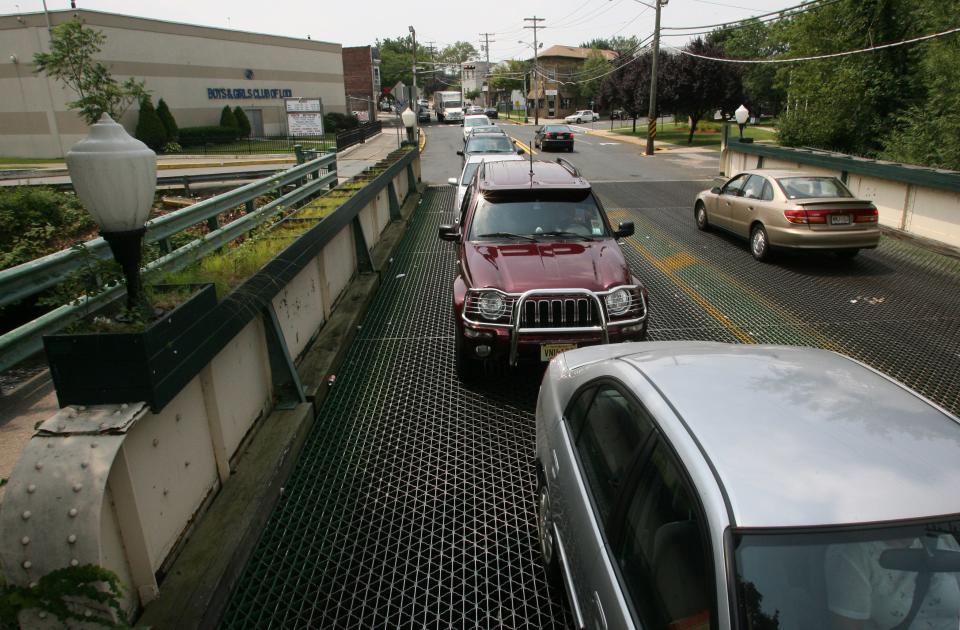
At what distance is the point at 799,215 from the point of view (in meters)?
10.1

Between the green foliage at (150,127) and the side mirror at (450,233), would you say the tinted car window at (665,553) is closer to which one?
the side mirror at (450,233)

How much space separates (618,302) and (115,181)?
13.2 ft

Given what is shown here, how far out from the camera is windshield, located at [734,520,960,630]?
6.00 ft

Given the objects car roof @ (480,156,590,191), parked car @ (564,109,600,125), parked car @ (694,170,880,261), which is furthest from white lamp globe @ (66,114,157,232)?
parked car @ (564,109,600,125)

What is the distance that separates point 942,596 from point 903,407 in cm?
86

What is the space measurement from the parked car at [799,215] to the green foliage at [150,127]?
33.6 metres

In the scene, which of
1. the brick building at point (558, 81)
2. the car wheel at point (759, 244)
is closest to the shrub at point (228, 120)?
the car wheel at point (759, 244)

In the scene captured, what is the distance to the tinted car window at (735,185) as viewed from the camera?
12.0 metres

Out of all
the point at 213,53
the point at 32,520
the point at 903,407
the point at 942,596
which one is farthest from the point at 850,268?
the point at 213,53

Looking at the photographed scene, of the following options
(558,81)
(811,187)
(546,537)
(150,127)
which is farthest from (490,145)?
(558,81)

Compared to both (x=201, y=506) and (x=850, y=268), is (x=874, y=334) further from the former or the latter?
(x=201, y=506)

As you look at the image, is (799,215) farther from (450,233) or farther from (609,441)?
(609,441)

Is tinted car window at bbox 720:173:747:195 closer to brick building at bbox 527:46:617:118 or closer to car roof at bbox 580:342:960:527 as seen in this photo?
car roof at bbox 580:342:960:527

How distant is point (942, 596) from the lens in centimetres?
185
